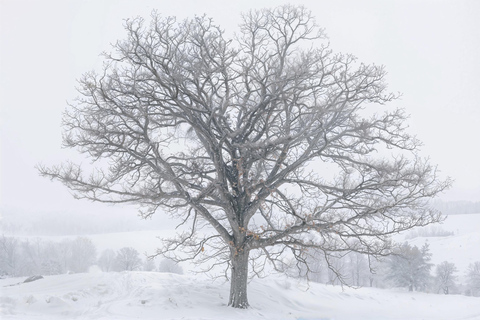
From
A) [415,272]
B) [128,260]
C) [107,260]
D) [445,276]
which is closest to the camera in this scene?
[415,272]

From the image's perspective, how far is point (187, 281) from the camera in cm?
1256

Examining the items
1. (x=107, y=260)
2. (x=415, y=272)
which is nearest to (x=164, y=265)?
(x=107, y=260)

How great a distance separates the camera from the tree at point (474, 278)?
29969mm

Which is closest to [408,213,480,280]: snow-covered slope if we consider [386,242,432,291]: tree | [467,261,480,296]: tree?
[467,261,480,296]: tree

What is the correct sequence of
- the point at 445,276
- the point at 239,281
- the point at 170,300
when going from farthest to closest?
the point at 445,276 < the point at 239,281 < the point at 170,300

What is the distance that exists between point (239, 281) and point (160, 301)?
2.38 meters

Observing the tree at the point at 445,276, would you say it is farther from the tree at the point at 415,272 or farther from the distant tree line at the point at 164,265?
the tree at the point at 415,272

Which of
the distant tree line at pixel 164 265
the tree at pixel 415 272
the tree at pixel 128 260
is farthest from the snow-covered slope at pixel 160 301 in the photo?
the tree at pixel 128 260

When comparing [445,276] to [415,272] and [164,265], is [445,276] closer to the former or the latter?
[415,272]

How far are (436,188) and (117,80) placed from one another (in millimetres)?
9624

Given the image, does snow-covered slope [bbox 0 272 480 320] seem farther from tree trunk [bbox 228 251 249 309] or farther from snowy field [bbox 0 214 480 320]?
tree trunk [bbox 228 251 249 309]

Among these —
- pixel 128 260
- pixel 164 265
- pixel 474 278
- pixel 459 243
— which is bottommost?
pixel 474 278

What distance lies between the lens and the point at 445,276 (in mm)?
30000

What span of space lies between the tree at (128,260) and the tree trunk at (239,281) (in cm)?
2552
